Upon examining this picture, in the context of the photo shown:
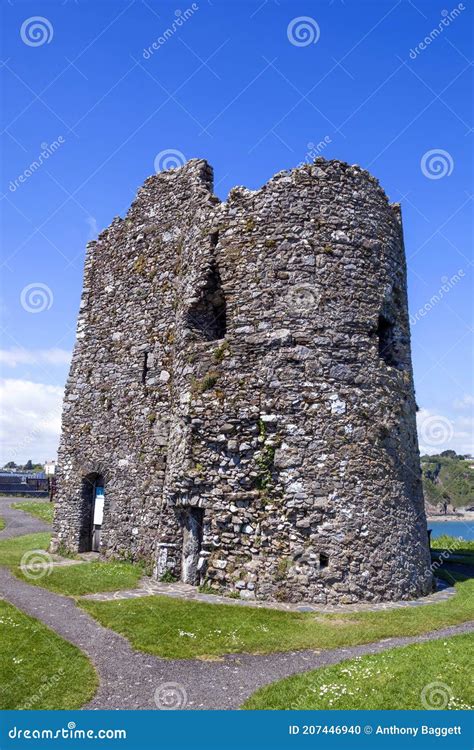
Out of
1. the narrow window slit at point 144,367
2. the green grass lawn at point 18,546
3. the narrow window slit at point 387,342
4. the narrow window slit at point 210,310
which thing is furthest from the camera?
the narrow window slit at point 144,367

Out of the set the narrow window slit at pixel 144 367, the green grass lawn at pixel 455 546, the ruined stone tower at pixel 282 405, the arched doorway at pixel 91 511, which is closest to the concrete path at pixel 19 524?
the arched doorway at pixel 91 511

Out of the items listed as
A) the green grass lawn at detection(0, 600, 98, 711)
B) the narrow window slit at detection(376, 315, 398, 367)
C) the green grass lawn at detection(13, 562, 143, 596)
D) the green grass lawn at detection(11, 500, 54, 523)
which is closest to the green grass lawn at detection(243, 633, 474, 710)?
the green grass lawn at detection(0, 600, 98, 711)

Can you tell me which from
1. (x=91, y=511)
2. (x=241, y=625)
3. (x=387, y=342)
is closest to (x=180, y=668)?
(x=241, y=625)

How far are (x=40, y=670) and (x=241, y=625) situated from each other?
13.6ft

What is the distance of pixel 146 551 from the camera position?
17.0m

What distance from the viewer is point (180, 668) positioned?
8.71 m

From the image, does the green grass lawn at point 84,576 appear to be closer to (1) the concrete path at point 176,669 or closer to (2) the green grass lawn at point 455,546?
(1) the concrete path at point 176,669

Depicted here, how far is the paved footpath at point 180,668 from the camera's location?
294 inches

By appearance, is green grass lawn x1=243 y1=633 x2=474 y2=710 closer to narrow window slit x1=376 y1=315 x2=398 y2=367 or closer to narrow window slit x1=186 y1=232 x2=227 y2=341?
narrow window slit x1=376 y1=315 x2=398 y2=367

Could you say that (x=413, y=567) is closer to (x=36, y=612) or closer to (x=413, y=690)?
(x=413, y=690)

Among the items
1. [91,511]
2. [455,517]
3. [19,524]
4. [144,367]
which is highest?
[144,367]

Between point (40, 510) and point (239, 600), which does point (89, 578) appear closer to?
point (239, 600)

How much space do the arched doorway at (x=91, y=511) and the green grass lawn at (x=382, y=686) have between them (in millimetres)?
13119

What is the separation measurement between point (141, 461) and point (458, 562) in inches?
544
